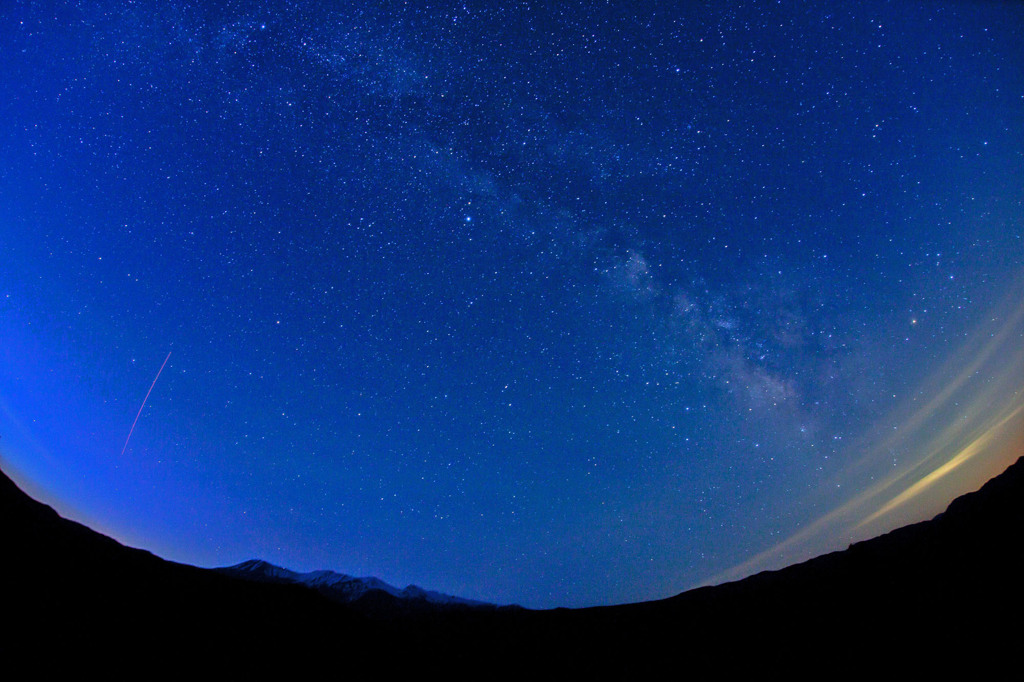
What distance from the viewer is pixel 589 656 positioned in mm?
13539

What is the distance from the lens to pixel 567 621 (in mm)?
15484

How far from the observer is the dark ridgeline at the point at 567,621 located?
8.98 metres

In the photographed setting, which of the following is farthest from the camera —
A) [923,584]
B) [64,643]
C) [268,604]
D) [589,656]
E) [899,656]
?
[589,656]

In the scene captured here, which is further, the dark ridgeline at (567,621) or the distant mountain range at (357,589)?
the distant mountain range at (357,589)

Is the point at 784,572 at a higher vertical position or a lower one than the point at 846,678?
higher

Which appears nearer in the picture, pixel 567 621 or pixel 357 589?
pixel 567 621

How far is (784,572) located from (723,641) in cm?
353

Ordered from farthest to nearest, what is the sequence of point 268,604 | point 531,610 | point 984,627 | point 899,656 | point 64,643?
point 531,610 < point 268,604 < point 899,656 < point 984,627 < point 64,643

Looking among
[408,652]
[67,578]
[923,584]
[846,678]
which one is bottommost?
[846,678]

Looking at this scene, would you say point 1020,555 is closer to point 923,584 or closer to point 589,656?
point 923,584

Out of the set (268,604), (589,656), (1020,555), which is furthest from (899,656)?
(268,604)

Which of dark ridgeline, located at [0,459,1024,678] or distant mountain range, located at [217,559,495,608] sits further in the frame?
distant mountain range, located at [217,559,495,608]

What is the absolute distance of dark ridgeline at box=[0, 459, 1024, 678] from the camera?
8.98m

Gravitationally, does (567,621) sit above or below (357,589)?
below
